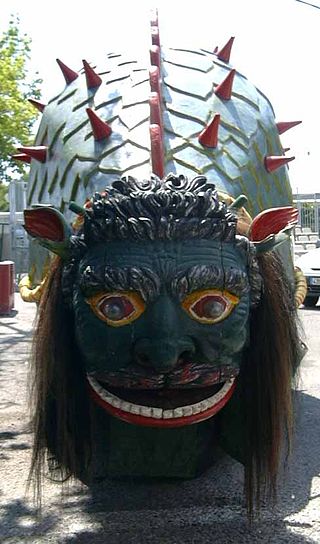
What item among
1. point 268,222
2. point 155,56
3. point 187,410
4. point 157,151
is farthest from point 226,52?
point 187,410

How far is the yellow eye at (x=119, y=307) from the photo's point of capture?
9.29 feet

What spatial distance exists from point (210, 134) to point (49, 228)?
115cm

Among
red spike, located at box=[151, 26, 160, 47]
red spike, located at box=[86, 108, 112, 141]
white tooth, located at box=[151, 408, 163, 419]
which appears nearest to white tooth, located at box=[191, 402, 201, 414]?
white tooth, located at box=[151, 408, 163, 419]

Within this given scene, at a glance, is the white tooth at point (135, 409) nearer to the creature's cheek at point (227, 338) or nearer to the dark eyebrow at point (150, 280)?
the creature's cheek at point (227, 338)

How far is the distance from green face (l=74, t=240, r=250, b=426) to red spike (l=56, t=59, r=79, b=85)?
7.61 feet

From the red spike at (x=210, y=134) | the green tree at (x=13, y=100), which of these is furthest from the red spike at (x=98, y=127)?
the green tree at (x=13, y=100)

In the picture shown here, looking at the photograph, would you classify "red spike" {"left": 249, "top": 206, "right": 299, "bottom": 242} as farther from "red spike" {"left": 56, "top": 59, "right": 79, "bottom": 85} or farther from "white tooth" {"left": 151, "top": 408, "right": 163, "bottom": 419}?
"red spike" {"left": 56, "top": 59, "right": 79, "bottom": 85}

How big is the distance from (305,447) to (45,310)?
2601 mm

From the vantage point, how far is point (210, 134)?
3854 mm

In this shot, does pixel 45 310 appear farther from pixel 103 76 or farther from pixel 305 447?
pixel 305 447

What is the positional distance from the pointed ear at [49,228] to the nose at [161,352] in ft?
1.91

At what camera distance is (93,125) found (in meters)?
3.92

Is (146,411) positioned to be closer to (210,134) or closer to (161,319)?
(161,319)

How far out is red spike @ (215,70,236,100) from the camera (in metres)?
4.28
